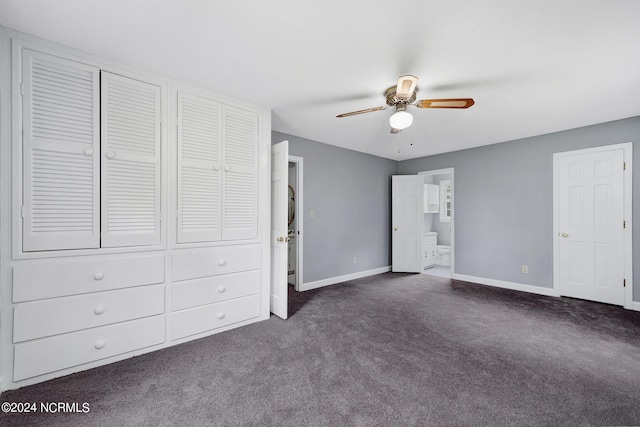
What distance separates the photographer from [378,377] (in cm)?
196

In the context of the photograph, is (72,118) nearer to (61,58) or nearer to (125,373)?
(61,58)

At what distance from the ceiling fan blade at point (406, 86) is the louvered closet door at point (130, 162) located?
210cm

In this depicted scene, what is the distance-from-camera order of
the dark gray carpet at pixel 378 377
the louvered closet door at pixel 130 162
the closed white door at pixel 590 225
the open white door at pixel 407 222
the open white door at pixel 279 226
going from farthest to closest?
the open white door at pixel 407 222 < the closed white door at pixel 590 225 < the open white door at pixel 279 226 < the louvered closet door at pixel 130 162 < the dark gray carpet at pixel 378 377

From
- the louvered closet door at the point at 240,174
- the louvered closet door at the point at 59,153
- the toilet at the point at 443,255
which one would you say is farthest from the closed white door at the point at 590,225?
the louvered closet door at the point at 59,153

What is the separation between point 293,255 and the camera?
4.83 meters

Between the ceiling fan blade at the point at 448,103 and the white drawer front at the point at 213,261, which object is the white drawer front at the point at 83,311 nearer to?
the white drawer front at the point at 213,261

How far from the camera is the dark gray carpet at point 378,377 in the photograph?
5.24ft

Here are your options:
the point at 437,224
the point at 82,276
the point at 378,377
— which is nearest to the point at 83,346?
the point at 82,276

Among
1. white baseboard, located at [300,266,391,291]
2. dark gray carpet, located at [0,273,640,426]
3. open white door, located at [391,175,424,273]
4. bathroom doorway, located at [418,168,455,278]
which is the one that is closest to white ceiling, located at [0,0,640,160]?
dark gray carpet, located at [0,273,640,426]

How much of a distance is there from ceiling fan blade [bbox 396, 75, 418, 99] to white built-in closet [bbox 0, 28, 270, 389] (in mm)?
1570

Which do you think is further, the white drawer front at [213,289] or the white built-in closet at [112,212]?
the white drawer front at [213,289]

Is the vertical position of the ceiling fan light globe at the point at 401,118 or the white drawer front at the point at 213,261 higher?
the ceiling fan light globe at the point at 401,118

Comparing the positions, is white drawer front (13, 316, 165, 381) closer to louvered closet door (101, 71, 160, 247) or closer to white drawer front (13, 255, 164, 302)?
white drawer front (13, 255, 164, 302)

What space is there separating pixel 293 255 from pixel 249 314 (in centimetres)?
197
